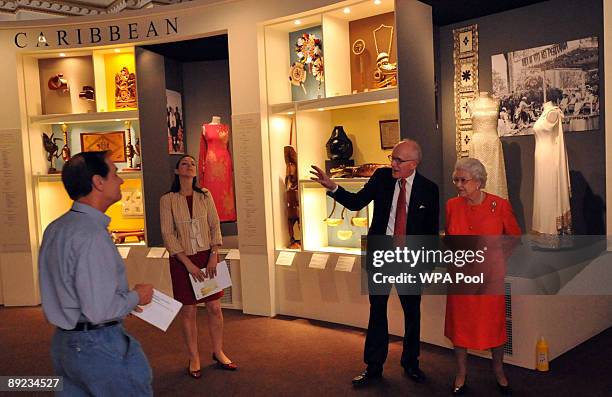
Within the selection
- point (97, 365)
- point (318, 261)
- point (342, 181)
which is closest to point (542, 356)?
point (318, 261)

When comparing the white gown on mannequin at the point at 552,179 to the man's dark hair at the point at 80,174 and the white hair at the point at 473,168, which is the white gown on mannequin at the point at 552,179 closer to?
the white hair at the point at 473,168

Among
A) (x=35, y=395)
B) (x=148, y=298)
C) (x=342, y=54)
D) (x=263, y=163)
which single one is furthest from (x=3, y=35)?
(x=148, y=298)

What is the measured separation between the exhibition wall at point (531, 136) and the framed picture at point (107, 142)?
11.8ft

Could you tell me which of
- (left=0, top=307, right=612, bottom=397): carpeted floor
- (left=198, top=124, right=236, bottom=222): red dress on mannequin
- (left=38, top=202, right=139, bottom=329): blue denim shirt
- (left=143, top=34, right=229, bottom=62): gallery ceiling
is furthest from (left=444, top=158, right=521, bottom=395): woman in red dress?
(left=143, top=34, right=229, bottom=62): gallery ceiling

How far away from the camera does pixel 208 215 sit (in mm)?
3945

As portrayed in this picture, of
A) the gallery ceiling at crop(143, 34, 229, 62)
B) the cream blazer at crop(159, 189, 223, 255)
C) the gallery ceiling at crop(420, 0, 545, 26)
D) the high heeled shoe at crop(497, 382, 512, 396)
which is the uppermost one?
the gallery ceiling at crop(143, 34, 229, 62)

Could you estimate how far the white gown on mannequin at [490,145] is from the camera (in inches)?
190

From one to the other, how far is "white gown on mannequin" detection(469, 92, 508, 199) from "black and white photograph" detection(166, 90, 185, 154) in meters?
3.39

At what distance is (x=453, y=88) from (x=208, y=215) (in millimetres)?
2803

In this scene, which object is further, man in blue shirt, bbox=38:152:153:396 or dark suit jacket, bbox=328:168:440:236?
dark suit jacket, bbox=328:168:440:236

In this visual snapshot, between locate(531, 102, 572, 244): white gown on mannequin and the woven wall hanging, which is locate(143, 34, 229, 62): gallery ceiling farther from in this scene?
locate(531, 102, 572, 244): white gown on mannequin

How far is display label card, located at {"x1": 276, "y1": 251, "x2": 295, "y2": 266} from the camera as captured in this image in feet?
17.3

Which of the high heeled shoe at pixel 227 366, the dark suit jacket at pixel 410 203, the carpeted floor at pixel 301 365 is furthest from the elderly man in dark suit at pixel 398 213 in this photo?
the high heeled shoe at pixel 227 366

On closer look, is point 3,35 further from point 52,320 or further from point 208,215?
point 52,320
